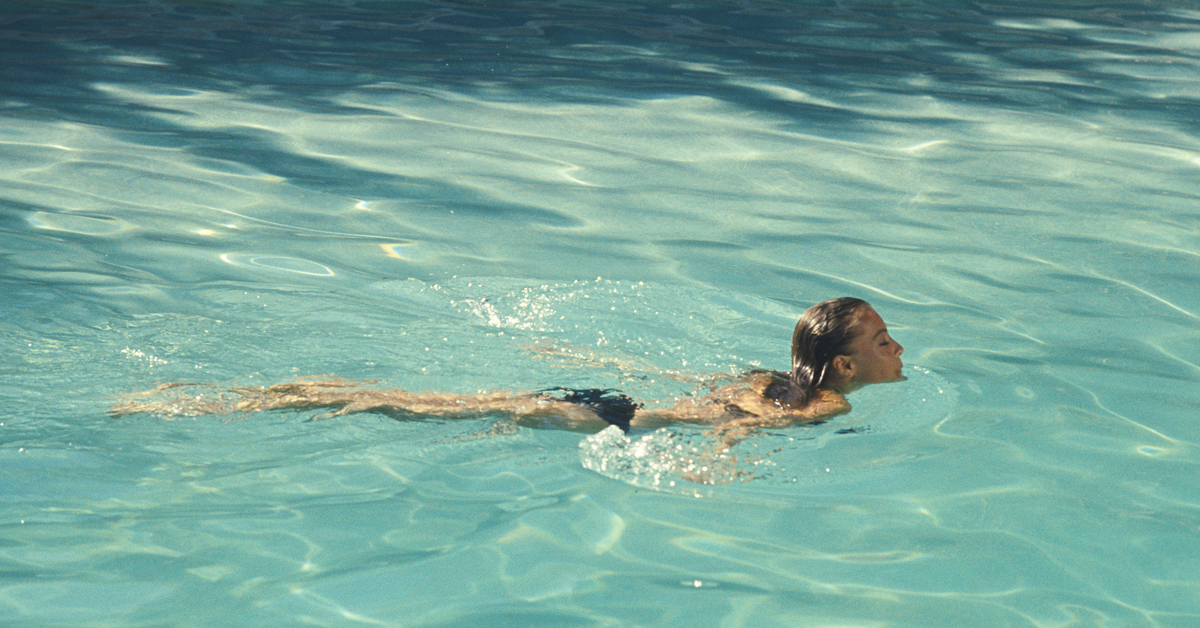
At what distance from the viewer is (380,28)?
11.2 metres

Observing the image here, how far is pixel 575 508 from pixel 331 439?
1.00 m

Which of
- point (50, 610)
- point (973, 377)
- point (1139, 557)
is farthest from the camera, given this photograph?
point (973, 377)

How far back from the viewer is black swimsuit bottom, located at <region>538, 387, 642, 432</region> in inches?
162

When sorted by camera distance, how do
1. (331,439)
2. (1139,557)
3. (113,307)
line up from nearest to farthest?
(1139,557) < (331,439) < (113,307)

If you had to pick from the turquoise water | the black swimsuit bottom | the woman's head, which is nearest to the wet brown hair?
the woman's head

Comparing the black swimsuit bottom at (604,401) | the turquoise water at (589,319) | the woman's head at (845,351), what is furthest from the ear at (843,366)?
the black swimsuit bottom at (604,401)

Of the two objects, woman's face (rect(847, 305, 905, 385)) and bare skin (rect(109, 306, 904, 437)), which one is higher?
woman's face (rect(847, 305, 905, 385))

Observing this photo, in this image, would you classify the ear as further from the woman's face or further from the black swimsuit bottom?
the black swimsuit bottom

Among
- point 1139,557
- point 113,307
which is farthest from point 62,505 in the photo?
point 1139,557

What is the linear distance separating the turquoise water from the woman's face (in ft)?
0.50

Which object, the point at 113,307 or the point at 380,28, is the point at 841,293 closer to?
the point at 113,307

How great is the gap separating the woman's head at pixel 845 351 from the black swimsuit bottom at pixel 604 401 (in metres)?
0.63

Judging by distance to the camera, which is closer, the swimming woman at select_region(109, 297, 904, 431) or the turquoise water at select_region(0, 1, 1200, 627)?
the turquoise water at select_region(0, 1, 1200, 627)

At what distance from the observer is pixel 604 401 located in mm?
4250
